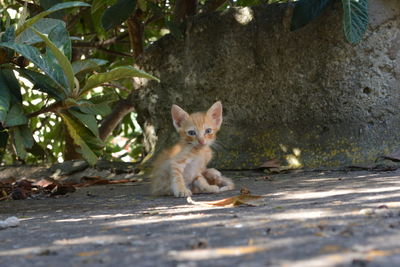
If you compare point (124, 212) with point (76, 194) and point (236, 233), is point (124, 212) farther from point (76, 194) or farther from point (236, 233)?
point (76, 194)

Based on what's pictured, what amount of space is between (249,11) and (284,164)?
176 cm

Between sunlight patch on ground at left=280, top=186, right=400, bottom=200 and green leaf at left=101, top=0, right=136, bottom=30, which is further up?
green leaf at left=101, top=0, right=136, bottom=30

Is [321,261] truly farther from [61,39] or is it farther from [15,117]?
[61,39]

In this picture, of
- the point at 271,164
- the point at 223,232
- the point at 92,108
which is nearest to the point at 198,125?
the point at 92,108

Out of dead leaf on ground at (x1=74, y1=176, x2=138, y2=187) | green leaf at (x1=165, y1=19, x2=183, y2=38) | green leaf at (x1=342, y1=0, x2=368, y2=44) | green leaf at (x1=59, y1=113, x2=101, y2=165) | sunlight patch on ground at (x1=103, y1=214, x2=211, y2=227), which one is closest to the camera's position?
sunlight patch on ground at (x1=103, y1=214, x2=211, y2=227)

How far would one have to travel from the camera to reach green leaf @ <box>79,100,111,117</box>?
3.89 m

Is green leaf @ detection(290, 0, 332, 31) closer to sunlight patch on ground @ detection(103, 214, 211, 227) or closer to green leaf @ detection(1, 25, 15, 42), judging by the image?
green leaf @ detection(1, 25, 15, 42)

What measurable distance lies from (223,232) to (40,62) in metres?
1.86

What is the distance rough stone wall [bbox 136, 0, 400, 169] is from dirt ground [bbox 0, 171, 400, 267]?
1.70 m

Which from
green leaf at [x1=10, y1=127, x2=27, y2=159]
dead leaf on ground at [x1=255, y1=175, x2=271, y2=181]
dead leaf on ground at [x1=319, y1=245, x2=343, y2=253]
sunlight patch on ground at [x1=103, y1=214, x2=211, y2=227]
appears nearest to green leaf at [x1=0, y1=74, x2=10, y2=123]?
green leaf at [x1=10, y1=127, x2=27, y2=159]

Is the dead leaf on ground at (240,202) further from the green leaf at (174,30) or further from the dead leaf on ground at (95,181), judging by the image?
the green leaf at (174,30)

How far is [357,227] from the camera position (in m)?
2.16

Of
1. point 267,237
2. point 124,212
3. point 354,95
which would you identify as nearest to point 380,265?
point 267,237

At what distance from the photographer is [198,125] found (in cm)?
482
